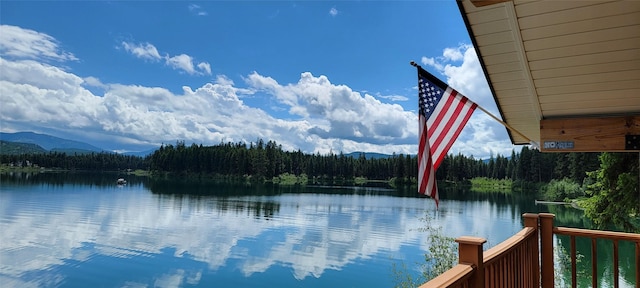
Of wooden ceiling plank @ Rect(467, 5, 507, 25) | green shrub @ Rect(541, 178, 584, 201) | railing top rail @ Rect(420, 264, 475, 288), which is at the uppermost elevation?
wooden ceiling plank @ Rect(467, 5, 507, 25)

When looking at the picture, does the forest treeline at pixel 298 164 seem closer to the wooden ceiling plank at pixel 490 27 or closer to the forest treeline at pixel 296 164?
the forest treeline at pixel 296 164

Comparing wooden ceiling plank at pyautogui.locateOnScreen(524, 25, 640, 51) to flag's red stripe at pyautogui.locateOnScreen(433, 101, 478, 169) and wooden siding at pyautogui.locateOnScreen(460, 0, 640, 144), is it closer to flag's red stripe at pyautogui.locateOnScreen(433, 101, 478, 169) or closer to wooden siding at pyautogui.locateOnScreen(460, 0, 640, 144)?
wooden siding at pyautogui.locateOnScreen(460, 0, 640, 144)

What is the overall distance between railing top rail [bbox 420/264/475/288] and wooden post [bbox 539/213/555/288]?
6.00 feet

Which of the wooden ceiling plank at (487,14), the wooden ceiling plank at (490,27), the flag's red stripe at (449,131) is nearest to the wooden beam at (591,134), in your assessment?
the flag's red stripe at (449,131)

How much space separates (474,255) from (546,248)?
189cm

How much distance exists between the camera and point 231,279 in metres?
12.2

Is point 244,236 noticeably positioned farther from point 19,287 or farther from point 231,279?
point 19,287

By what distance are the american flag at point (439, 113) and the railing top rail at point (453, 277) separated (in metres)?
1.10

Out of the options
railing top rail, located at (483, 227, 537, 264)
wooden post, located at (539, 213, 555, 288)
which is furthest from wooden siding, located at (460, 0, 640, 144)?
railing top rail, located at (483, 227, 537, 264)

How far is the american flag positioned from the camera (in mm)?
2766

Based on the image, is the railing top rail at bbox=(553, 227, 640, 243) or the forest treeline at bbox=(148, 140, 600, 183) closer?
the railing top rail at bbox=(553, 227, 640, 243)

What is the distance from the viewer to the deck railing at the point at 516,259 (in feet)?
5.47

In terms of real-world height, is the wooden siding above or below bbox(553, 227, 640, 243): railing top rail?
above

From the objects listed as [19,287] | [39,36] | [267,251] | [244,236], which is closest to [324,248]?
[267,251]
